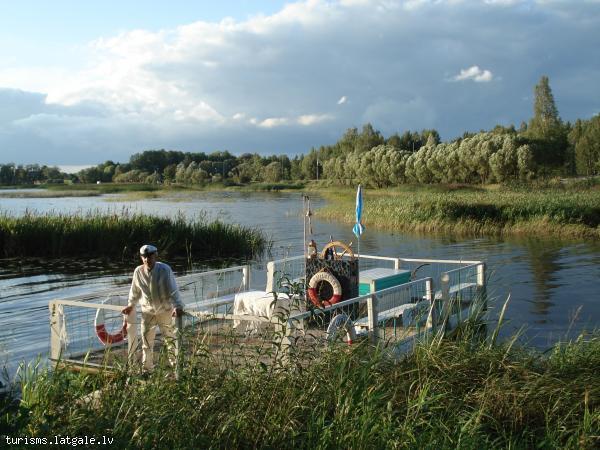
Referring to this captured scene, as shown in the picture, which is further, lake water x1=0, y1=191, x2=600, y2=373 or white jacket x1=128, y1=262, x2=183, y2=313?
lake water x1=0, y1=191, x2=600, y2=373

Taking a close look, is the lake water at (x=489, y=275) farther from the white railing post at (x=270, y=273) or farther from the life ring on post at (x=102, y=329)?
the white railing post at (x=270, y=273)

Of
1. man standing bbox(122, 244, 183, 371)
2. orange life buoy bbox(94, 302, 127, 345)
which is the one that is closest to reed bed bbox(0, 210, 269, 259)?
orange life buoy bbox(94, 302, 127, 345)

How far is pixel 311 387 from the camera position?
17.3ft

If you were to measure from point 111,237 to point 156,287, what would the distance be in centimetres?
1544

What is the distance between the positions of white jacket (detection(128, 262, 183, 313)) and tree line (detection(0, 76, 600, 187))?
55635 millimetres

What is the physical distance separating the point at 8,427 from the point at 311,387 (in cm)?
249

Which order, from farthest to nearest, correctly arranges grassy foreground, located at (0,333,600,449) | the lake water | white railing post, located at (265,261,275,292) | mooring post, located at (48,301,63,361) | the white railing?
1. the lake water
2. white railing post, located at (265,261,275,292)
3. mooring post, located at (48,301,63,361)
4. the white railing
5. grassy foreground, located at (0,333,600,449)

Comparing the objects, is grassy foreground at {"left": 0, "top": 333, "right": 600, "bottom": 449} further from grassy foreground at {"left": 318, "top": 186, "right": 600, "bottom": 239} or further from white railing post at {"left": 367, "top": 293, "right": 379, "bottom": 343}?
grassy foreground at {"left": 318, "top": 186, "right": 600, "bottom": 239}

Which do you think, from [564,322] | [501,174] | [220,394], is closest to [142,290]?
[220,394]

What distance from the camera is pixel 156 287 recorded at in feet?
23.6

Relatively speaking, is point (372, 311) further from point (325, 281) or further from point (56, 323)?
point (56, 323)

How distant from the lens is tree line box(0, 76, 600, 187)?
2474 inches

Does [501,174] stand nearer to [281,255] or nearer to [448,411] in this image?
[281,255]

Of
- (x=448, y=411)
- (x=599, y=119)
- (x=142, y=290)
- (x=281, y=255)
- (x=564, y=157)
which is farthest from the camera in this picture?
(x=599, y=119)
